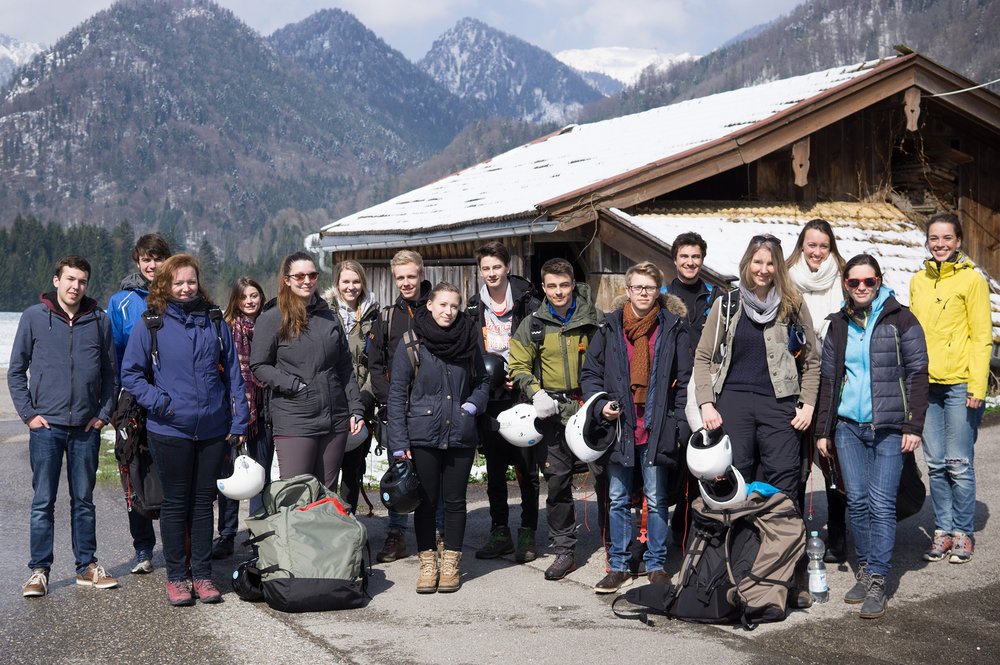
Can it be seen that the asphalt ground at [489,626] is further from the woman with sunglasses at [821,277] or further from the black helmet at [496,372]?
the black helmet at [496,372]

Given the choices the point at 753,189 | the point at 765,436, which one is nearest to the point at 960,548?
the point at 765,436

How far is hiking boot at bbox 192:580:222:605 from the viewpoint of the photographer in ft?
18.8

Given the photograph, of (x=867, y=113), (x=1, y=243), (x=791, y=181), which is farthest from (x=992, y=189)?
(x=1, y=243)

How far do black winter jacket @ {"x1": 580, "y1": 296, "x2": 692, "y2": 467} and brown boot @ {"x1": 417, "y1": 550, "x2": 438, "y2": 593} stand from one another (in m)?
1.22

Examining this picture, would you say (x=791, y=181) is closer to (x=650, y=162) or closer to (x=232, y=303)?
(x=650, y=162)

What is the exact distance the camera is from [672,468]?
5977mm

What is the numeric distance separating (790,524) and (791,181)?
8.15m

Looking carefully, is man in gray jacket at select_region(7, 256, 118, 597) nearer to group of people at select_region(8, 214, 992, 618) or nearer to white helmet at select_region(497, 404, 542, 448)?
group of people at select_region(8, 214, 992, 618)

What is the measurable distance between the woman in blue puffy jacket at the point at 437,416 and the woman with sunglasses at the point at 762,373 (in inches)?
54.9

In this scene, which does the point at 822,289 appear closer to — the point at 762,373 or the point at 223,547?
the point at 762,373

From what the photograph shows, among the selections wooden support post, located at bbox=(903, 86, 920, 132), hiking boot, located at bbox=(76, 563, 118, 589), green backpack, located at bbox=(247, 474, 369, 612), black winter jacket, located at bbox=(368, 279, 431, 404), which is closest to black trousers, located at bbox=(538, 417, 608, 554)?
black winter jacket, located at bbox=(368, 279, 431, 404)

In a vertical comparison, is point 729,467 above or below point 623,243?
below

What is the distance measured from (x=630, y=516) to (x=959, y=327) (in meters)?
2.34

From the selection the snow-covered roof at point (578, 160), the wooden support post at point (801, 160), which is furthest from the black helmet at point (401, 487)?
the wooden support post at point (801, 160)
